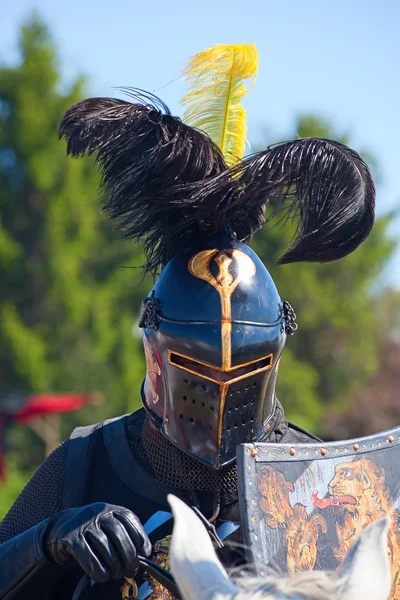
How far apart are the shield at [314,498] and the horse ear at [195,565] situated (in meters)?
0.69

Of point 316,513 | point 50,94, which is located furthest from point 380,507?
point 50,94

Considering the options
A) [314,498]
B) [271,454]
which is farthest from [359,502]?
[271,454]

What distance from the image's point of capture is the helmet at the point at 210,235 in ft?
11.1

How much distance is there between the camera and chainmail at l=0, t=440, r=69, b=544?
3600 mm

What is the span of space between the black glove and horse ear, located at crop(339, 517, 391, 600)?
3.22 ft

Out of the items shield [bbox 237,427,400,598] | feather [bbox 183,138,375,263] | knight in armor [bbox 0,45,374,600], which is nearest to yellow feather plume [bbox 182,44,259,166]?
knight in armor [bbox 0,45,374,600]

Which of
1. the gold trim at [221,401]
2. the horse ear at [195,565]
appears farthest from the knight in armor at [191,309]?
the horse ear at [195,565]

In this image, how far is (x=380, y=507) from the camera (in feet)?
10.5

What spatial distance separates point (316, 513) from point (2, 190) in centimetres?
2036

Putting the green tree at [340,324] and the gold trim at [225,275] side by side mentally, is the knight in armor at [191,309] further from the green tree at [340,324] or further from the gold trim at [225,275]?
the green tree at [340,324]

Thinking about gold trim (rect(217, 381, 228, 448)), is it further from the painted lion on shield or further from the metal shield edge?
the painted lion on shield

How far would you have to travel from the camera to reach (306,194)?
11.8 feet

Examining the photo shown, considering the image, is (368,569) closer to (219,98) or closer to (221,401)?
(221,401)

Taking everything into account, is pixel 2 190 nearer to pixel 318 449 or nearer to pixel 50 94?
pixel 50 94
